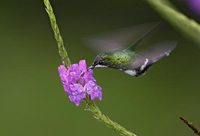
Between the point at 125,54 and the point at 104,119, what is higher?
the point at 125,54

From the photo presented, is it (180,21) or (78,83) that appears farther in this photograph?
(180,21)

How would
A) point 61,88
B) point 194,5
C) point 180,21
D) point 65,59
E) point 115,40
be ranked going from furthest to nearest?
point 61,88
point 194,5
point 180,21
point 115,40
point 65,59

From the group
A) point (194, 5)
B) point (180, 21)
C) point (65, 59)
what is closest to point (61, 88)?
point (194, 5)

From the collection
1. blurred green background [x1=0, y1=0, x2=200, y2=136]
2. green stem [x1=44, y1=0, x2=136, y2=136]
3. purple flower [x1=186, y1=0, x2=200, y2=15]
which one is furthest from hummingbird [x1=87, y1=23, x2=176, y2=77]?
blurred green background [x1=0, y1=0, x2=200, y2=136]

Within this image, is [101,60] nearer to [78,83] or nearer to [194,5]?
[78,83]

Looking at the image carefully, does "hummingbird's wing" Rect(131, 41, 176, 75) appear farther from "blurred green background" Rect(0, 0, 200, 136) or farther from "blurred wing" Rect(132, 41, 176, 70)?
"blurred green background" Rect(0, 0, 200, 136)

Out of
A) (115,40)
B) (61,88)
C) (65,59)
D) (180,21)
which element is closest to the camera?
(65,59)
